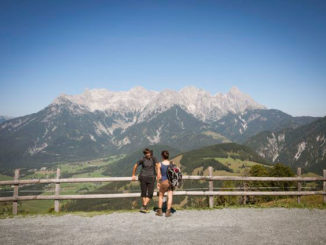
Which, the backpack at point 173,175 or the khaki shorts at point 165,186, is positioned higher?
the backpack at point 173,175

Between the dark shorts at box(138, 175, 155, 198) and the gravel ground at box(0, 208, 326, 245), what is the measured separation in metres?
1.00

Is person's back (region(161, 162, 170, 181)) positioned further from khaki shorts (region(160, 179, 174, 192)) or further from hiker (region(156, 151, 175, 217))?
khaki shorts (region(160, 179, 174, 192))

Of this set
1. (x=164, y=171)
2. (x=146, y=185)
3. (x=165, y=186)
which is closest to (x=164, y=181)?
(x=165, y=186)

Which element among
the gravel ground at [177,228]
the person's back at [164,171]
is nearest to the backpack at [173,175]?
the person's back at [164,171]

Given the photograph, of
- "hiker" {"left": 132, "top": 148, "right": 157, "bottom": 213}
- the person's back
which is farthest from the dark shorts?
the person's back

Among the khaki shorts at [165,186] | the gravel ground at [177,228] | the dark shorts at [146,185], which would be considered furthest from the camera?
the dark shorts at [146,185]

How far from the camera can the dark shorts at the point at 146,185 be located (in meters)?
11.8

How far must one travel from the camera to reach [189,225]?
33.0ft

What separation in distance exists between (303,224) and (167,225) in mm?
5609

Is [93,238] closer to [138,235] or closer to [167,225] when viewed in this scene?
[138,235]

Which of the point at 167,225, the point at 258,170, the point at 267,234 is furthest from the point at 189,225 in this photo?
the point at 258,170

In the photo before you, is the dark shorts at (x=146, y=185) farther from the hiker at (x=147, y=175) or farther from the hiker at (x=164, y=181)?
the hiker at (x=164, y=181)

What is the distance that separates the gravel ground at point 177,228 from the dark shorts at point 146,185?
100cm

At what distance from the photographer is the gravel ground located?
831 centimetres
